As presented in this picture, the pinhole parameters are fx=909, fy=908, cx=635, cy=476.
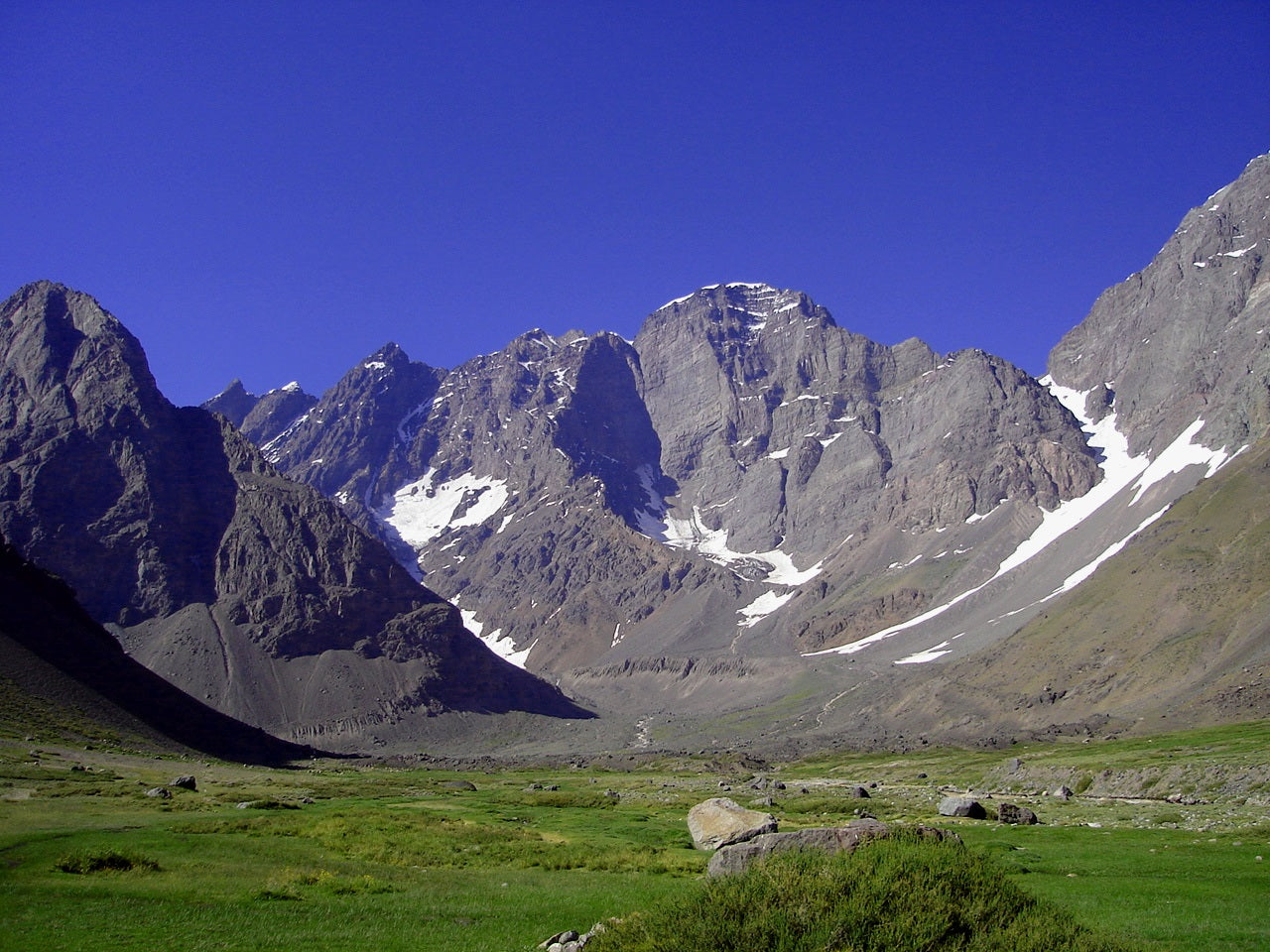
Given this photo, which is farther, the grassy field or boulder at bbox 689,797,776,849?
boulder at bbox 689,797,776,849

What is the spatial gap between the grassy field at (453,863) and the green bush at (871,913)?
2324 mm

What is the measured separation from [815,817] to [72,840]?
38.0 meters

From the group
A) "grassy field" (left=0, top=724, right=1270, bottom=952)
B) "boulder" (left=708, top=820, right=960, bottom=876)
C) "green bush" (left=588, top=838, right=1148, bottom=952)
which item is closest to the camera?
"green bush" (left=588, top=838, right=1148, bottom=952)

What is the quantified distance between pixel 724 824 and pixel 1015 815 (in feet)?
76.7

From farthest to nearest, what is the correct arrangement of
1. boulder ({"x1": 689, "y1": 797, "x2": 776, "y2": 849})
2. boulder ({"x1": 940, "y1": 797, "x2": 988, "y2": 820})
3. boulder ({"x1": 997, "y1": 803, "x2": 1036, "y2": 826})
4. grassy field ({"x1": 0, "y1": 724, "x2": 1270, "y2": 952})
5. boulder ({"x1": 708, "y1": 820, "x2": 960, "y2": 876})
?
boulder ({"x1": 940, "y1": 797, "x2": 988, "y2": 820}) → boulder ({"x1": 997, "y1": 803, "x2": 1036, "y2": 826}) → boulder ({"x1": 689, "y1": 797, "x2": 776, "y2": 849}) → grassy field ({"x1": 0, "y1": 724, "x2": 1270, "y2": 952}) → boulder ({"x1": 708, "y1": 820, "x2": 960, "y2": 876})

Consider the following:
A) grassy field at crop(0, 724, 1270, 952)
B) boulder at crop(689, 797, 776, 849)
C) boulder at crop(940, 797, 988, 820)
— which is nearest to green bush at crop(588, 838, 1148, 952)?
grassy field at crop(0, 724, 1270, 952)

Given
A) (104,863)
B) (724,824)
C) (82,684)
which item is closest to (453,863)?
(724,824)

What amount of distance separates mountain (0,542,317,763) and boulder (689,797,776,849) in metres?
86.1

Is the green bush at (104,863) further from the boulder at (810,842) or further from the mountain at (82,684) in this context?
the mountain at (82,684)

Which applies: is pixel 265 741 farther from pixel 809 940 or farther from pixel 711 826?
pixel 809 940

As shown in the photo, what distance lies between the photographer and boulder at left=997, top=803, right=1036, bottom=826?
49.7 m

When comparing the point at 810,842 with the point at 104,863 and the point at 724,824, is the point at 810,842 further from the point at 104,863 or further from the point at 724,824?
the point at 104,863

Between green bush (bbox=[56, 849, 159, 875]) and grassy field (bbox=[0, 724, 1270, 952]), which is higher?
green bush (bbox=[56, 849, 159, 875])

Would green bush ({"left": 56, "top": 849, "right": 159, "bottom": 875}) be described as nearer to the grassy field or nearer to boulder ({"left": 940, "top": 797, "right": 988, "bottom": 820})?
the grassy field
